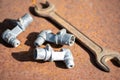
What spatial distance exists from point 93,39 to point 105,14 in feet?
0.96

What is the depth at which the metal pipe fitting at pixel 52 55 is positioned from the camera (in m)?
1.56

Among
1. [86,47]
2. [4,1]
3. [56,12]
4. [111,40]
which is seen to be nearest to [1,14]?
[4,1]

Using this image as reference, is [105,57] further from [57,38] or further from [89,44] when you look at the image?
[57,38]

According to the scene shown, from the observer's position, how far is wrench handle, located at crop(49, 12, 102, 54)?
1.71m

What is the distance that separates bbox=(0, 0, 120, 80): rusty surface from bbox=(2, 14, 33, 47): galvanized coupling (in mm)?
44

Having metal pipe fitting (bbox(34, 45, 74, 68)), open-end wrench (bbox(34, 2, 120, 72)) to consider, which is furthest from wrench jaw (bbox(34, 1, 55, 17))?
metal pipe fitting (bbox(34, 45, 74, 68))

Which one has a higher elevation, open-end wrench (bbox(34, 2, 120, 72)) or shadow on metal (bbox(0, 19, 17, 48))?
open-end wrench (bbox(34, 2, 120, 72))

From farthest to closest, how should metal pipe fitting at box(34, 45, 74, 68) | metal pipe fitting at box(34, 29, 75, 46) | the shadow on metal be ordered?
the shadow on metal → metal pipe fitting at box(34, 29, 75, 46) → metal pipe fitting at box(34, 45, 74, 68)

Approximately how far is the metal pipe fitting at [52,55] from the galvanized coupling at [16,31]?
0.17m

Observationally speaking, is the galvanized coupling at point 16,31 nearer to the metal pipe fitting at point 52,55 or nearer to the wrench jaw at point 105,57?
the metal pipe fitting at point 52,55

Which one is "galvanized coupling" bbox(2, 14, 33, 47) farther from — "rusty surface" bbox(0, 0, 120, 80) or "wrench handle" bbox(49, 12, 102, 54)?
"wrench handle" bbox(49, 12, 102, 54)

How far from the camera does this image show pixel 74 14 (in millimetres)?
1956

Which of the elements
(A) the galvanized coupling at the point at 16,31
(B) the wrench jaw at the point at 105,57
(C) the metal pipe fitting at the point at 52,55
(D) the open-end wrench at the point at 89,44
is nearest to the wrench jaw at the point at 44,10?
(D) the open-end wrench at the point at 89,44

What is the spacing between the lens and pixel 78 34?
1777 millimetres
